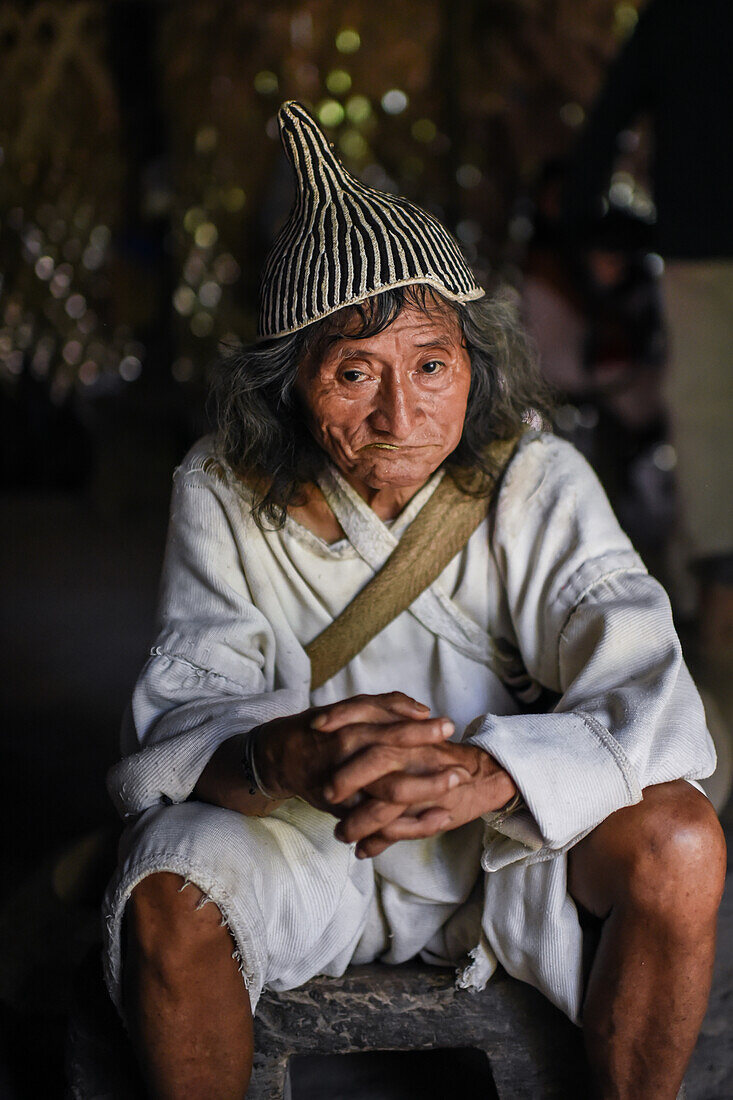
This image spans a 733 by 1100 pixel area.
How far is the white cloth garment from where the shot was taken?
1.36 metres

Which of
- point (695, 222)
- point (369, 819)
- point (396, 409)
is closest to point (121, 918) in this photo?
point (369, 819)

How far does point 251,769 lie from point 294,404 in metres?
0.60

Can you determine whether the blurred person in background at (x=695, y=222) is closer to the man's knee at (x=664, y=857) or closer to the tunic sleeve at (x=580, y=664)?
the tunic sleeve at (x=580, y=664)

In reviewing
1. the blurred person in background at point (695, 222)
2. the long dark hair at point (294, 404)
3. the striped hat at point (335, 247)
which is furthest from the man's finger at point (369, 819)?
the blurred person in background at point (695, 222)

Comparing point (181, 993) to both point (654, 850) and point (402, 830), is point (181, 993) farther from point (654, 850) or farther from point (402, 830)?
point (654, 850)

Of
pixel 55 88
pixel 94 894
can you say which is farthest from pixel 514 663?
pixel 55 88

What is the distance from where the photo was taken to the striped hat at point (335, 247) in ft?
4.83

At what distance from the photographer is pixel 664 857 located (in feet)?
4.34

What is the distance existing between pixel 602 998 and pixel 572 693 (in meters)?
0.40

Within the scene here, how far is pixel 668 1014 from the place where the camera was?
4.43ft

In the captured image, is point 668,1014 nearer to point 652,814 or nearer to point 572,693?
point 652,814

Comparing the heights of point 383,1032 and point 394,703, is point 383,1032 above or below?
below

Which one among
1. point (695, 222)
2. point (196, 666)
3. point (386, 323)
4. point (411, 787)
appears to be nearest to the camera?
point (411, 787)

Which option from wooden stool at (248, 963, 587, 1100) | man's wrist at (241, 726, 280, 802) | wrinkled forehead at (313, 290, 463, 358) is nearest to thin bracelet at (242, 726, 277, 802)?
man's wrist at (241, 726, 280, 802)
